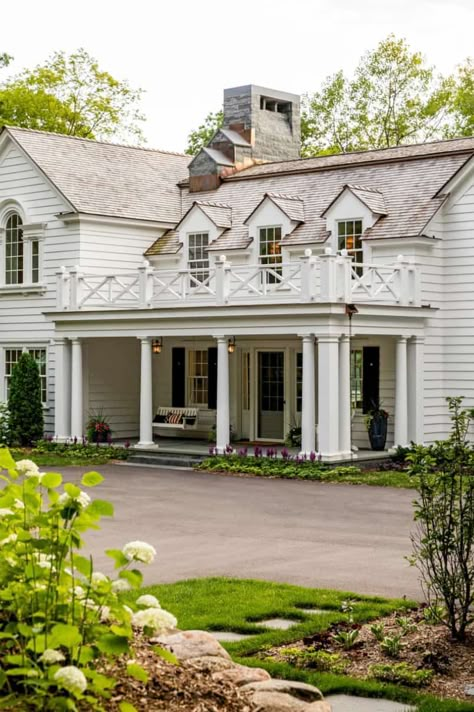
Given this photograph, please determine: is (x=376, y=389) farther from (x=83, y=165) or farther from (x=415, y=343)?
(x=83, y=165)

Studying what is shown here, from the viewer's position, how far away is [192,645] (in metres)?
7.78

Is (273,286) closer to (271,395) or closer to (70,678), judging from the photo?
(271,395)

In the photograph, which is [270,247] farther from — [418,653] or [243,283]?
[418,653]

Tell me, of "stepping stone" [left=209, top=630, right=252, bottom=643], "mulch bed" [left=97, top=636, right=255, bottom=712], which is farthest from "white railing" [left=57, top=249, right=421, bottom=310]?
"mulch bed" [left=97, top=636, right=255, bottom=712]

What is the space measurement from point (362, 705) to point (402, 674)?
1.98 ft

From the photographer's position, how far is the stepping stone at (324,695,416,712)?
24.3 ft

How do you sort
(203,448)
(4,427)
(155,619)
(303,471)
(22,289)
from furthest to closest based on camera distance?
(22,289)
(4,427)
(203,448)
(303,471)
(155,619)

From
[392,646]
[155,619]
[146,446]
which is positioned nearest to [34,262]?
[146,446]

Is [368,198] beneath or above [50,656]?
above

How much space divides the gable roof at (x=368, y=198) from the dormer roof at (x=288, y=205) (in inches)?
41.3

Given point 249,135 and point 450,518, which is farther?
point 249,135

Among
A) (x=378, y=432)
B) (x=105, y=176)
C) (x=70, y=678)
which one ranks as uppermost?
(x=105, y=176)

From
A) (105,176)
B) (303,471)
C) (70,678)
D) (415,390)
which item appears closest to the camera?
→ (70,678)

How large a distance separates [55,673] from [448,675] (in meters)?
3.68
